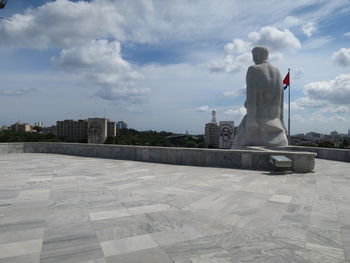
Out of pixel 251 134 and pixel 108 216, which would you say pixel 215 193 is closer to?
pixel 108 216

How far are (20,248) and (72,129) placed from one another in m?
91.9

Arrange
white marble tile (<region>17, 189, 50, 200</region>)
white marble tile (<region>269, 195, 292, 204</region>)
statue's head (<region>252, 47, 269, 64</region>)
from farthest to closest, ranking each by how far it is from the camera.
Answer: statue's head (<region>252, 47, 269, 64</region>)
white marble tile (<region>17, 189, 50, 200</region>)
white marble tile (<region>269, 195, 292, 204</region>)

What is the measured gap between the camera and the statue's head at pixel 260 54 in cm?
1694

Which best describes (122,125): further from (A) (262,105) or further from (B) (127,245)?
(B) (127,245)

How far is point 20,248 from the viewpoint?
3115 mm

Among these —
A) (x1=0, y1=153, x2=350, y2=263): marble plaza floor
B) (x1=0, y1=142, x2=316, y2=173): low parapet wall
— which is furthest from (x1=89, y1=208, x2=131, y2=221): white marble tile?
(x1=0, y1=142, x2=316, y2=173): low parapet wall

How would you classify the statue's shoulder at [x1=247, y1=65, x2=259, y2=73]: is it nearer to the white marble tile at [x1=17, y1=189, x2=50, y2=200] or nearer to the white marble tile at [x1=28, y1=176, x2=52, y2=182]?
the white marble tile at [x1=28, y1=176, x2=52, y2=182]

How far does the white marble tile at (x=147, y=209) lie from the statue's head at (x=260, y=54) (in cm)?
1453

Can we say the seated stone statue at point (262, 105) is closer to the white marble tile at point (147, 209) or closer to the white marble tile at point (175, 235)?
the white marble tile at point (147, 209)

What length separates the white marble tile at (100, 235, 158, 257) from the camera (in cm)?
306

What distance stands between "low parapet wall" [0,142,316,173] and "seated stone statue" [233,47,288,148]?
6.35 metres

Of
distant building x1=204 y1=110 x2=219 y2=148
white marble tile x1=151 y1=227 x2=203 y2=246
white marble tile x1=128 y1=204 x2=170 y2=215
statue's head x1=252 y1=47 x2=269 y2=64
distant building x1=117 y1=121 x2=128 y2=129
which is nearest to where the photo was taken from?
white marble tile x1=151 y1=227 x2=203 y2=246

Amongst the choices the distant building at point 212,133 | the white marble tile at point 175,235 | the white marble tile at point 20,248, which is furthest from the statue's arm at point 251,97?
the distant building at point 212,133

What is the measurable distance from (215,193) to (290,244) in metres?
2.64
